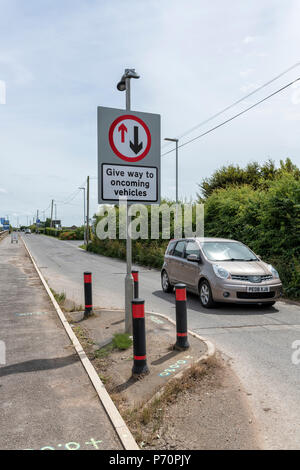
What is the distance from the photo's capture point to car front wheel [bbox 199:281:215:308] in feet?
27.3

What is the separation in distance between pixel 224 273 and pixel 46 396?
5070mm

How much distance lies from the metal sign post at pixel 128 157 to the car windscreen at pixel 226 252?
3.40 metres

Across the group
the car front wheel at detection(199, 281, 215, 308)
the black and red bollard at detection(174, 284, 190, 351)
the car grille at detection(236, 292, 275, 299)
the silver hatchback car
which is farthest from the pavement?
the car grille at detection(236, 292, 275, 299)

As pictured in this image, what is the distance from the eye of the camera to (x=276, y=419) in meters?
3.44

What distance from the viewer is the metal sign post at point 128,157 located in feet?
18.8

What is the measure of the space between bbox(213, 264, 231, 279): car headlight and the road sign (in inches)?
113

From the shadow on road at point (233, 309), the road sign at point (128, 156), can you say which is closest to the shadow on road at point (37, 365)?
the road sign at point (128, 156)

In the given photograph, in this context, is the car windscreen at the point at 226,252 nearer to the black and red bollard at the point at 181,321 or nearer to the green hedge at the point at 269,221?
the green hedge at the point at 269,221

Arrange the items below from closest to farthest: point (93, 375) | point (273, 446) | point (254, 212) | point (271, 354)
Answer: point (273, 446) → point (93, 375) → point (271, 354) → point (254, 212)

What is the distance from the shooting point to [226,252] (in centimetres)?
914

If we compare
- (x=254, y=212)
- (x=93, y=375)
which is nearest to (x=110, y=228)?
(x=254, y=212)

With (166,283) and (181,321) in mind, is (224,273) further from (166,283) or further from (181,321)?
(181,321)

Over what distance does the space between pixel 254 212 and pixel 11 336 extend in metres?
9.28
